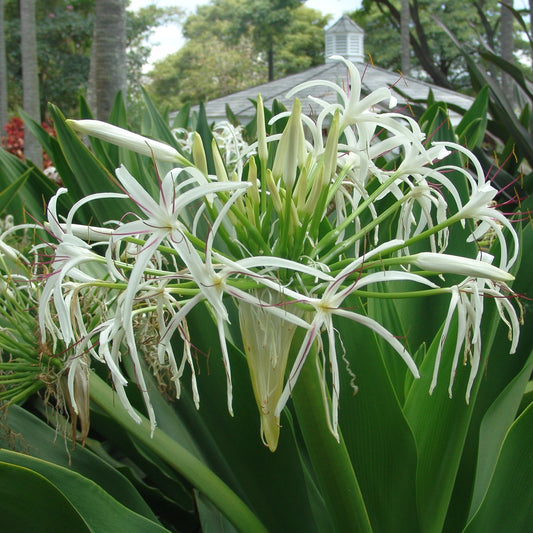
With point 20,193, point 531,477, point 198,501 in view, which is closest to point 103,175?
point 20,193

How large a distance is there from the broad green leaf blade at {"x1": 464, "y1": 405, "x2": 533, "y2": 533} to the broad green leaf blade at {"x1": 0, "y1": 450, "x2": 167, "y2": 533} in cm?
54

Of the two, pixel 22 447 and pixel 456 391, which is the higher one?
pixel 456 391

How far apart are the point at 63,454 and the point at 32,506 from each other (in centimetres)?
49

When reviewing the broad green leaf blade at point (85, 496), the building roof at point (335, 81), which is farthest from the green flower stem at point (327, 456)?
the building roof at point (335, 81)

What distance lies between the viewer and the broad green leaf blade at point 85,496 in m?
0.85

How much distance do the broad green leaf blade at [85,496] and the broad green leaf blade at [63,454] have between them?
31 centimetres

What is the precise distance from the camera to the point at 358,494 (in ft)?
3.09

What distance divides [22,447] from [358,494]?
0.69 meters

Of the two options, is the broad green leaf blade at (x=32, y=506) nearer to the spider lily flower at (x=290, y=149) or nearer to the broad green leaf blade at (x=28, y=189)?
the spider lily flower at (x=290, y=149)

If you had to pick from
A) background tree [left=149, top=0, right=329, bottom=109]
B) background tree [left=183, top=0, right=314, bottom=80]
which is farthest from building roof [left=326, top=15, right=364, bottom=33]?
background tree [left=183, top=0, right=314, bottom=80]

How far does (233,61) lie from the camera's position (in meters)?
32.1

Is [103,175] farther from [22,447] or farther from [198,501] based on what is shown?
[198,501]

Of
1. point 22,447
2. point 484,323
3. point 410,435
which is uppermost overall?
point 484,323

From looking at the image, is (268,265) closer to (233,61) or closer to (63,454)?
(63,454)
